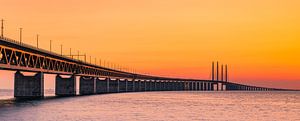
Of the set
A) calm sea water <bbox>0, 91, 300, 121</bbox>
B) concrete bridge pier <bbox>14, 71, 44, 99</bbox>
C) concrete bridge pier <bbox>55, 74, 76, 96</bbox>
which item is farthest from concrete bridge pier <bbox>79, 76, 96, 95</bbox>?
calm sea water <bbox>0, 91, 300, 121</bbox>

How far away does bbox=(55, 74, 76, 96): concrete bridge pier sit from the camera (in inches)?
6083

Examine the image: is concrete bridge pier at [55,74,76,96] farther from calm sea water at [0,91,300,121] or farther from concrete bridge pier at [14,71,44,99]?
calm sea water at [0,91,300,121]

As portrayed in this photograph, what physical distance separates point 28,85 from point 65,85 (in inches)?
1532

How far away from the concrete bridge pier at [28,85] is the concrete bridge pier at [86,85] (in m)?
64.9

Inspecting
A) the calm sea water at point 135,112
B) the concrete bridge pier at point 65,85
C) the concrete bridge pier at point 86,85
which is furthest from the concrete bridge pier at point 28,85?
the concrete bridge pier at point 86,85

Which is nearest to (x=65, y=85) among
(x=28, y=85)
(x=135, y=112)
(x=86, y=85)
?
(x=86, y=85)

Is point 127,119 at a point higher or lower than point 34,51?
lower

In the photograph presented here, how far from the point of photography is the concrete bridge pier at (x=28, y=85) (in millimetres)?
117875

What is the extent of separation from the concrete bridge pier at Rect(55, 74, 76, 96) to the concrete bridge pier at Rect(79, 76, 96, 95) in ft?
81.0

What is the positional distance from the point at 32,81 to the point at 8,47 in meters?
24.6

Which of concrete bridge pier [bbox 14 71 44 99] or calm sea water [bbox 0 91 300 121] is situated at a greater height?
concrete bridge pier [bbox 14 71 44 99]

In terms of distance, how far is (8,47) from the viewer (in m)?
94.8

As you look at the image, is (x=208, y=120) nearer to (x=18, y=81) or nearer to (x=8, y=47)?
(x=8, y=47)

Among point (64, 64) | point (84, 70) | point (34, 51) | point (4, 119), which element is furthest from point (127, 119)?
point (84, 70)
